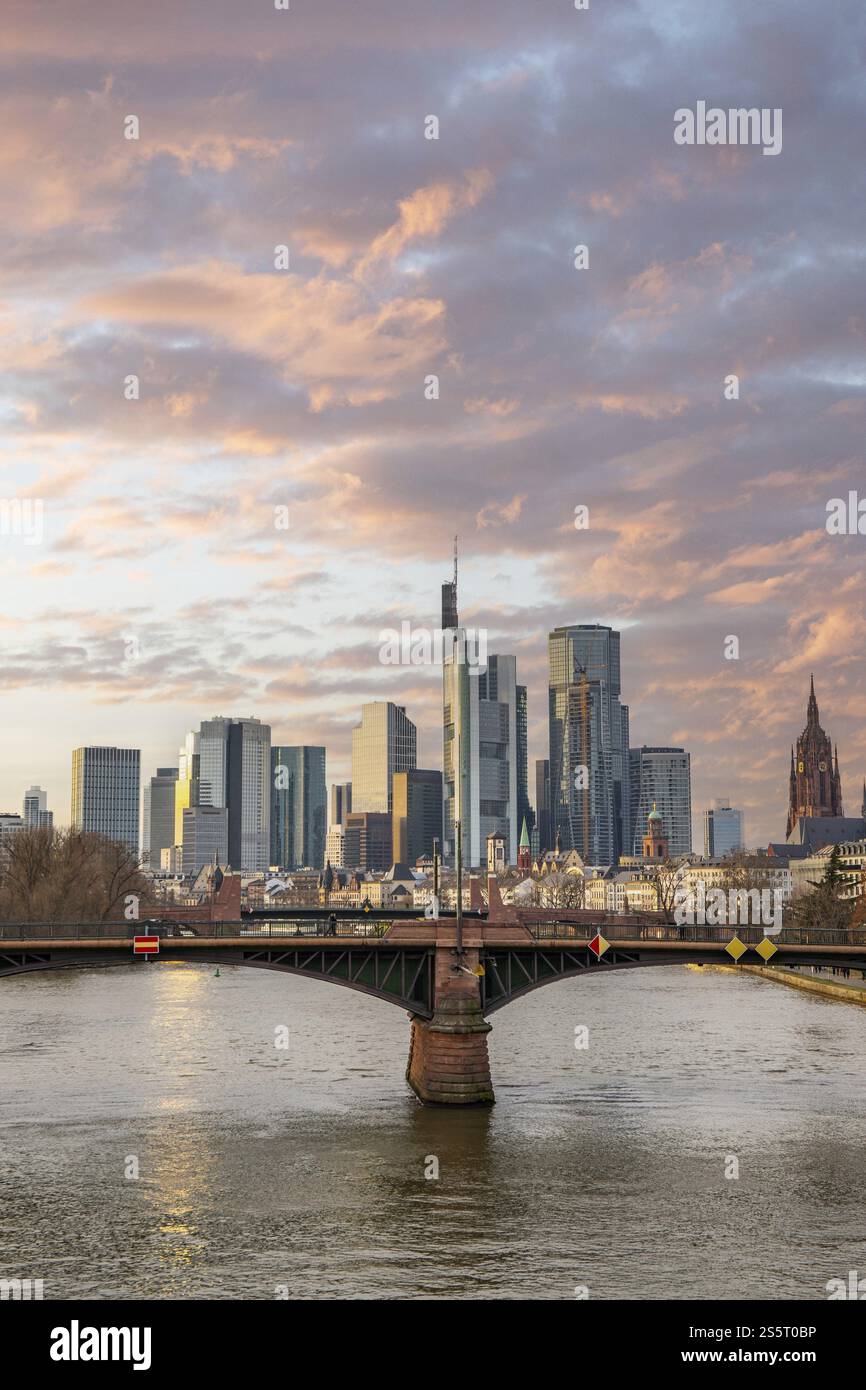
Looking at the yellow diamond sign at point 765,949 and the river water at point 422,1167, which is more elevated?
the yellow diamond sign at point 765,949

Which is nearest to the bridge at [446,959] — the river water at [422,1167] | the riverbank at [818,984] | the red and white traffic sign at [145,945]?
the red and white traffic sign at [145,945]

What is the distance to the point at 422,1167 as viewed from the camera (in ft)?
182

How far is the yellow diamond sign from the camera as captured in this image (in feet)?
225

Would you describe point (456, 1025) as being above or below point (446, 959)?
below

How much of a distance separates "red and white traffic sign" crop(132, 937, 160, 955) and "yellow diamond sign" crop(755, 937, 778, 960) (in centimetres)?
2765

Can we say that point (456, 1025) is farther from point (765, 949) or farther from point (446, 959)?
point (765, 949)

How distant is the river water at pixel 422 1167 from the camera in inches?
1660

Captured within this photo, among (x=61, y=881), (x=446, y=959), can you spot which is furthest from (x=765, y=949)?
(x=61, y=881)

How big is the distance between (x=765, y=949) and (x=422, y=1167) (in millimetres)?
21401

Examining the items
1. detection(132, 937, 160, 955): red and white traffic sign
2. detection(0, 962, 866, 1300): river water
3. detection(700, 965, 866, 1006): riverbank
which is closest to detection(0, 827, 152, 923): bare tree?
detection(0, 962, 866, 1300): river water

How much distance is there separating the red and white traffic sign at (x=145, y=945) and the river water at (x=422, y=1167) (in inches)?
275

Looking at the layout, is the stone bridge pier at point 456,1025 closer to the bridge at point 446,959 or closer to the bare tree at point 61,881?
the bridge at point 446,959

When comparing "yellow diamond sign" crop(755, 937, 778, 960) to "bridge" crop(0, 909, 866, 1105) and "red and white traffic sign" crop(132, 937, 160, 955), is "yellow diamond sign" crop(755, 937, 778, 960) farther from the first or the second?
"red and white traffic sign" crop(132, 937, 160, 955)

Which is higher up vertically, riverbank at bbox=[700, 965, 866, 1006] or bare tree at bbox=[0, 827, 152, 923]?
bare tree at bbox=[0, 827, 152, 923]
